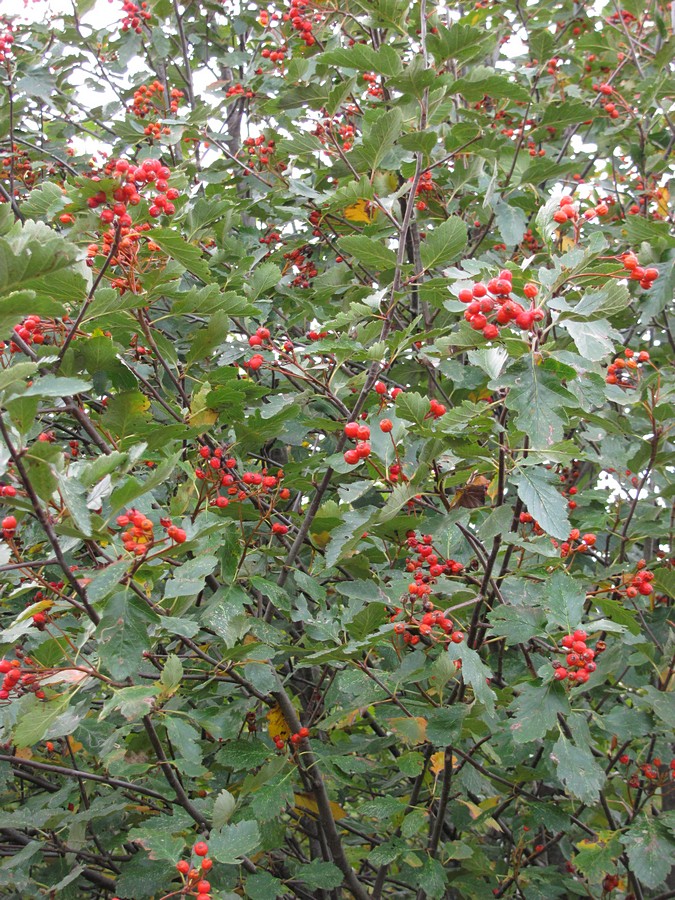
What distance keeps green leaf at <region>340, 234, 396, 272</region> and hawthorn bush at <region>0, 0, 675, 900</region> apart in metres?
0.02

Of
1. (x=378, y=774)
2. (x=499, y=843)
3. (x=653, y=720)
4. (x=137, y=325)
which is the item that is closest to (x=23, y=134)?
(x=137, y=325)

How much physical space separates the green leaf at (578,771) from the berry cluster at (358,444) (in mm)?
1094

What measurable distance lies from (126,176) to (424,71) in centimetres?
121

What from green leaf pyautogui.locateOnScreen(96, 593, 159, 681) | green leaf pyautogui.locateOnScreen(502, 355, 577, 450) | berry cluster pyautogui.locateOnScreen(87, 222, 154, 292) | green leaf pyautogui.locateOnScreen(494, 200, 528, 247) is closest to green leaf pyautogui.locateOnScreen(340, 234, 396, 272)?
berry cluster pyautogui.locateOnScreen(87, 222, 154, 292)

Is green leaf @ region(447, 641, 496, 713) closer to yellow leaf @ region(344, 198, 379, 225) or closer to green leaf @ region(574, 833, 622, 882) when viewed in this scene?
green leaf @ region(574, 833, 622, 882)

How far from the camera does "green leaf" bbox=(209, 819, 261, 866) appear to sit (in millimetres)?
2281

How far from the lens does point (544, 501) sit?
219 cm

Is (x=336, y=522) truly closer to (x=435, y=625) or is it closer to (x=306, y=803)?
(x=435, y=625)

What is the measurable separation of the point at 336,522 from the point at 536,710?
0.89 m

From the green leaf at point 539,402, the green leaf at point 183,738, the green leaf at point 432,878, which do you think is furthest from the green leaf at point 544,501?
the green leaf at point 432,878

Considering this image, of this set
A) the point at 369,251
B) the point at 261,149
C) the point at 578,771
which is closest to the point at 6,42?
the point at 261,149

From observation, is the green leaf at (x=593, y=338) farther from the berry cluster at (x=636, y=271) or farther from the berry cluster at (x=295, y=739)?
the berry cluster at (x=295, y=739)

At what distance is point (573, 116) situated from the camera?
383 cm

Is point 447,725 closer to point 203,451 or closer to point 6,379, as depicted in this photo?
point 203,451
